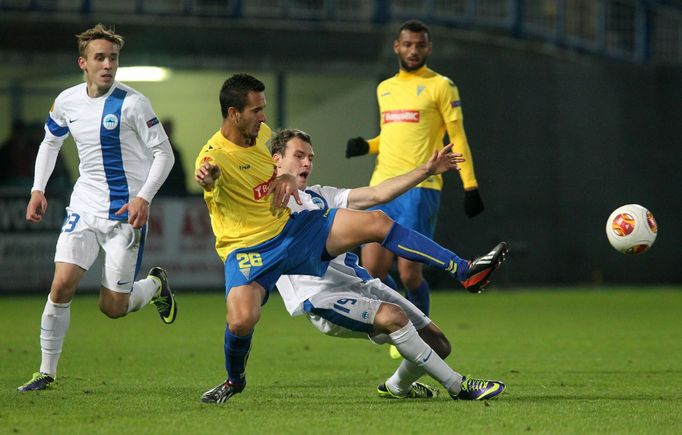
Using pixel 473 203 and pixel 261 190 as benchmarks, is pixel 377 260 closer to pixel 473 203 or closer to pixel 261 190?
pixel 473 203

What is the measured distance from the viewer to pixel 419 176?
270 inches

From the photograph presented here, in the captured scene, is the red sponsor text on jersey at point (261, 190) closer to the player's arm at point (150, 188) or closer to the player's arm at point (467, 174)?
the player's arm at point (150, 188)

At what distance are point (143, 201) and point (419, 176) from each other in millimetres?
1649

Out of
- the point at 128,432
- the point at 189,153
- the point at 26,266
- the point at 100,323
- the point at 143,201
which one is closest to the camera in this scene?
the point at 128,432

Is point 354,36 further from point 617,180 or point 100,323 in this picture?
point 100,323

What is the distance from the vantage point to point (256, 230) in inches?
267

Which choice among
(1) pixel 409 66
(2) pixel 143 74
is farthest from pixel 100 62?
(2) pixel 143 74

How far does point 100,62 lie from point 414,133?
104 inches

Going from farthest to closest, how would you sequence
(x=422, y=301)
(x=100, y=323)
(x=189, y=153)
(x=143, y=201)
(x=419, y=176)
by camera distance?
(x=189, y=153), (x=100, y=323), (x=422, y=301), (x=143, y=201), (x=419, y=176)

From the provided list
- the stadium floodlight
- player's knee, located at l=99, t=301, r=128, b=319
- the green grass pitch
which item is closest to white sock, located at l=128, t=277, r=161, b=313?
player's knee, located at l=99, t=301, r=128, b=319

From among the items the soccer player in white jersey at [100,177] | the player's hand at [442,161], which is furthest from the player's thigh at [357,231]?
the soccer player in white jersey at [100,177]

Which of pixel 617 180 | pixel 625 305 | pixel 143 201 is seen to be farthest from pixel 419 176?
pixel 617 180

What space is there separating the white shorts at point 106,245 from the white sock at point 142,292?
0.34 meters

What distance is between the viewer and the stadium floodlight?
16844 millimetres
